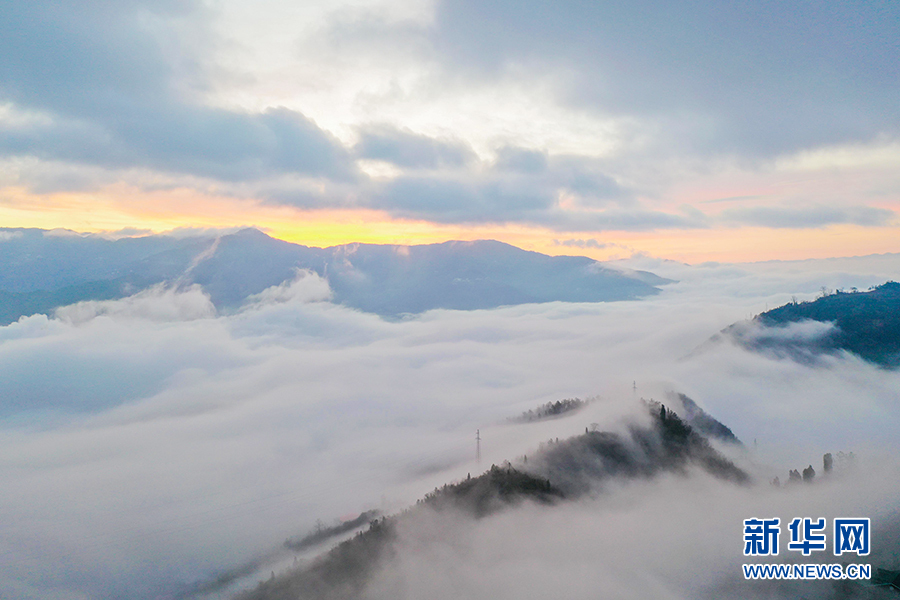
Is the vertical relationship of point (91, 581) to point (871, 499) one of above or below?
below

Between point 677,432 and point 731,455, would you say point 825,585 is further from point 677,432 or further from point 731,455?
point 731,455

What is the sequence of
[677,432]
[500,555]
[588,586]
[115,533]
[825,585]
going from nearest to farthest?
[825,585] < [588,586] < [500,555] < [677,432] < [115,533]

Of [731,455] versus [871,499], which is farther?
[731,455]

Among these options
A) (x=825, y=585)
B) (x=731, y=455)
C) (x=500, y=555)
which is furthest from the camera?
(x=731, y=455)

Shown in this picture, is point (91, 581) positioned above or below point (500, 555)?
below

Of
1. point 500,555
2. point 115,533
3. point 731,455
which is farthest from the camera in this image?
point 115,533

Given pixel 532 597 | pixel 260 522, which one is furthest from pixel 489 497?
pixel 260 522

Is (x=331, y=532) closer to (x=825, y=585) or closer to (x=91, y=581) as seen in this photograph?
(x=91, y=581)

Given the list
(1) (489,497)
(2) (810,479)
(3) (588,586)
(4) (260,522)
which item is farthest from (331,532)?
(2) (810,479)

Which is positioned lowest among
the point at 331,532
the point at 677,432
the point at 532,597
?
the point at 331,532
